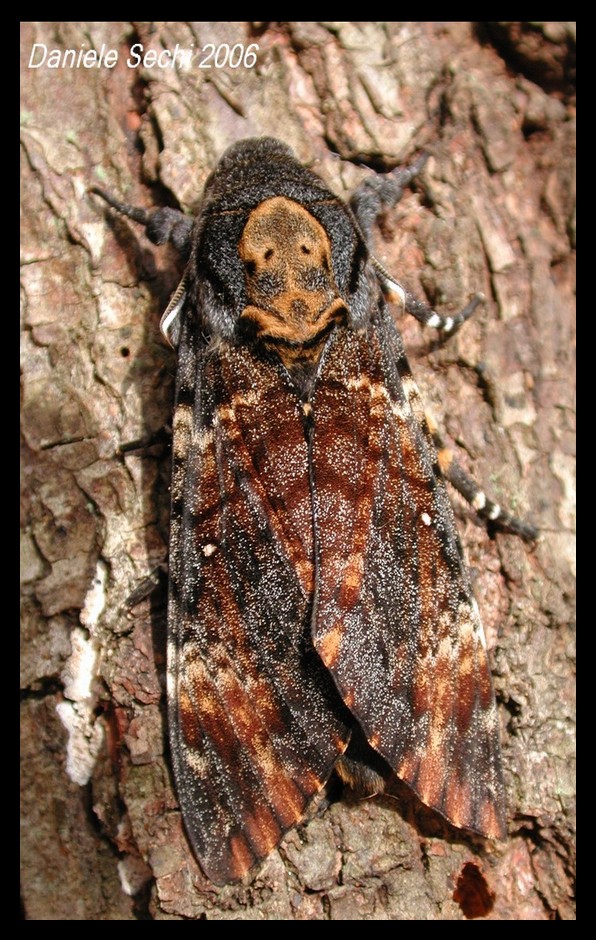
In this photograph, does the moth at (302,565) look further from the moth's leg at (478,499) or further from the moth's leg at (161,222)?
the moth's leg at (161,222)

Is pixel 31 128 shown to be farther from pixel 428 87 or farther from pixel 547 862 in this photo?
pixel 547 862

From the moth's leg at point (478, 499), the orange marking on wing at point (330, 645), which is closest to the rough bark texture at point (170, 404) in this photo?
the moth's leg at point (478, 499)

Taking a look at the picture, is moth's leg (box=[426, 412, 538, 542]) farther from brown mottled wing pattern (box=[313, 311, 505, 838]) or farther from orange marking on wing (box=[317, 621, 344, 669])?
orange marking on wing (box=[317, 621, 344, 669])

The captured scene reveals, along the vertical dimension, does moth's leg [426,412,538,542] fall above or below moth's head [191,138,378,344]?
below

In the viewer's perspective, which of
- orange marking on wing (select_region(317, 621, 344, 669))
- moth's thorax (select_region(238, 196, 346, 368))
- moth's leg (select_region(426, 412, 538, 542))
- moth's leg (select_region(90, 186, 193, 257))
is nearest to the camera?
orange marking on wing (select_region(317, 621, 344, 669))

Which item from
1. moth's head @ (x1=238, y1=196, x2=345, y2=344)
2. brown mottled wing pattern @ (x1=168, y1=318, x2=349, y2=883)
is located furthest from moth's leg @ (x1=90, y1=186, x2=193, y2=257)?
brown mottled wing pattern @ (x1=168, y1=318, x2=349, y2=883)

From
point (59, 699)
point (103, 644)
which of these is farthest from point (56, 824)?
point (103, 644)

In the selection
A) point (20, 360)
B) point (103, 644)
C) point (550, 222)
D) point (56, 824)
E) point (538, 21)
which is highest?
point (538, 21)
